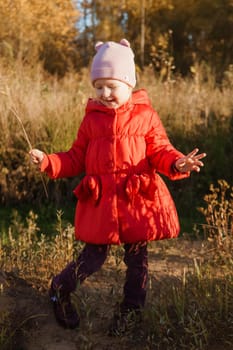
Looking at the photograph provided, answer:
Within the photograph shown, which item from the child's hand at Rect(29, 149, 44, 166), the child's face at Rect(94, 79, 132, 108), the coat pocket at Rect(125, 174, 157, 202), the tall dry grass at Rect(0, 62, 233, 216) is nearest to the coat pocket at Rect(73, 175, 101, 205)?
the coat pocket at Rect(125, 174, 157, 202)

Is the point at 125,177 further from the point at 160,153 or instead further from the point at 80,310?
the point at 80,310

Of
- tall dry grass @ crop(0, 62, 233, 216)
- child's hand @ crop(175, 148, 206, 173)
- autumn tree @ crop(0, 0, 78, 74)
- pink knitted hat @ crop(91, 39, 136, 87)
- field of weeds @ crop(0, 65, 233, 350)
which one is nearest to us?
child's hand @ crop(175, 148, 206, 173)

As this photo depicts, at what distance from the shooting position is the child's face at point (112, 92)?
272 cm

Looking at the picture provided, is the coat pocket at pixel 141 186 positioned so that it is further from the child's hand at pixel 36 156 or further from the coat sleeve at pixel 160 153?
the child's hand at pixel 36 156

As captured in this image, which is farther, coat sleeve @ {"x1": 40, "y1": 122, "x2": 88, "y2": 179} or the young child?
coat sleeve @ {"x1": 40, "y1": 122, "x2": 88, "y2": 179}

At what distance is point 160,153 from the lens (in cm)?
278

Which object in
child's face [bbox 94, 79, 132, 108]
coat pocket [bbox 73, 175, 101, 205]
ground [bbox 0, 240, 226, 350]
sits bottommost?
ground [bbox 0, 240, 226, 350]

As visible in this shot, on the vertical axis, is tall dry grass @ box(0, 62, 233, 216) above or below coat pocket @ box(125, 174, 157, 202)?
below

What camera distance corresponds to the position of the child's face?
272 centimetres

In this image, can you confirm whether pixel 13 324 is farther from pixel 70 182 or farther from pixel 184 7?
pixel 184 7

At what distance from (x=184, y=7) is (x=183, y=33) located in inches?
41.5

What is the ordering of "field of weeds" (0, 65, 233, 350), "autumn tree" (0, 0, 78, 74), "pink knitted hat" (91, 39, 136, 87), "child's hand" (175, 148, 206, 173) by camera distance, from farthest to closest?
1. "autumn tree" (0, 0, 78, 74)
2. "field of weeds" (0, 65, 233, 350)
3. "pink knitted hat" (91, 39, 136, 87)
4. "child's hand" (175, 148, 206, 173)

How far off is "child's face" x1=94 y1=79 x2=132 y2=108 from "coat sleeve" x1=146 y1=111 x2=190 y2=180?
0.69ft

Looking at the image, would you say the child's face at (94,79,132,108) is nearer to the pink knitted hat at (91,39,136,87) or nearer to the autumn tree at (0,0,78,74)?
the pink knitted hat at (91,39,136,87)
